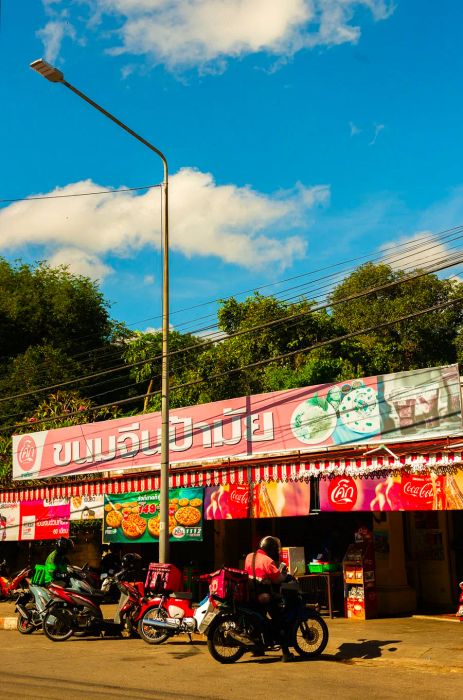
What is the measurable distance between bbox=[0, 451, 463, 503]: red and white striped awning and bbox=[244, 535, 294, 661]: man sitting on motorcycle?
3.77 metres

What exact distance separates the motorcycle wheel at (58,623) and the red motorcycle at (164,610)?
1.24 metres

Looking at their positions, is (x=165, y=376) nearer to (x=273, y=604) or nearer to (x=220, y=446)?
(x=220, y=446)

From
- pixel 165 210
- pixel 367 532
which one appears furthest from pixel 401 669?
pixel 165 210

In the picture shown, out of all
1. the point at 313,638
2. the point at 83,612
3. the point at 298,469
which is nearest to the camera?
the point at 313,638

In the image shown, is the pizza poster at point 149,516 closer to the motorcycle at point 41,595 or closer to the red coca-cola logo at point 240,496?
the red coca-cola logo at point 240,496

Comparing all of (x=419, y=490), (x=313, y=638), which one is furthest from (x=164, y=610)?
(x=419, y=490)

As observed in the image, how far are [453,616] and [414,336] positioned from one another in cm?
3055

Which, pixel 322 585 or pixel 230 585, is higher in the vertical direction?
pixel 230 585

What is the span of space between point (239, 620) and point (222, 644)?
1.29ft

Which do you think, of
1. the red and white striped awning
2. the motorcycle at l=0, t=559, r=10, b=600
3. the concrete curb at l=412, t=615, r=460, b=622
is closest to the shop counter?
the concrete curb at l=412, t=615, r=460, b=622

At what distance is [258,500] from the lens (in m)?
15.9

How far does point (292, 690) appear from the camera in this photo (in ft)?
27.5

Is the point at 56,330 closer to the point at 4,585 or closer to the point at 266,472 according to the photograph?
the point at 4,585

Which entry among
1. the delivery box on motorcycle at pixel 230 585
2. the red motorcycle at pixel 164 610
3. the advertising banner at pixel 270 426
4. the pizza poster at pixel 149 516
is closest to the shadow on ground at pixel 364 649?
the delivery box on motorcycle at pixel 230 585
